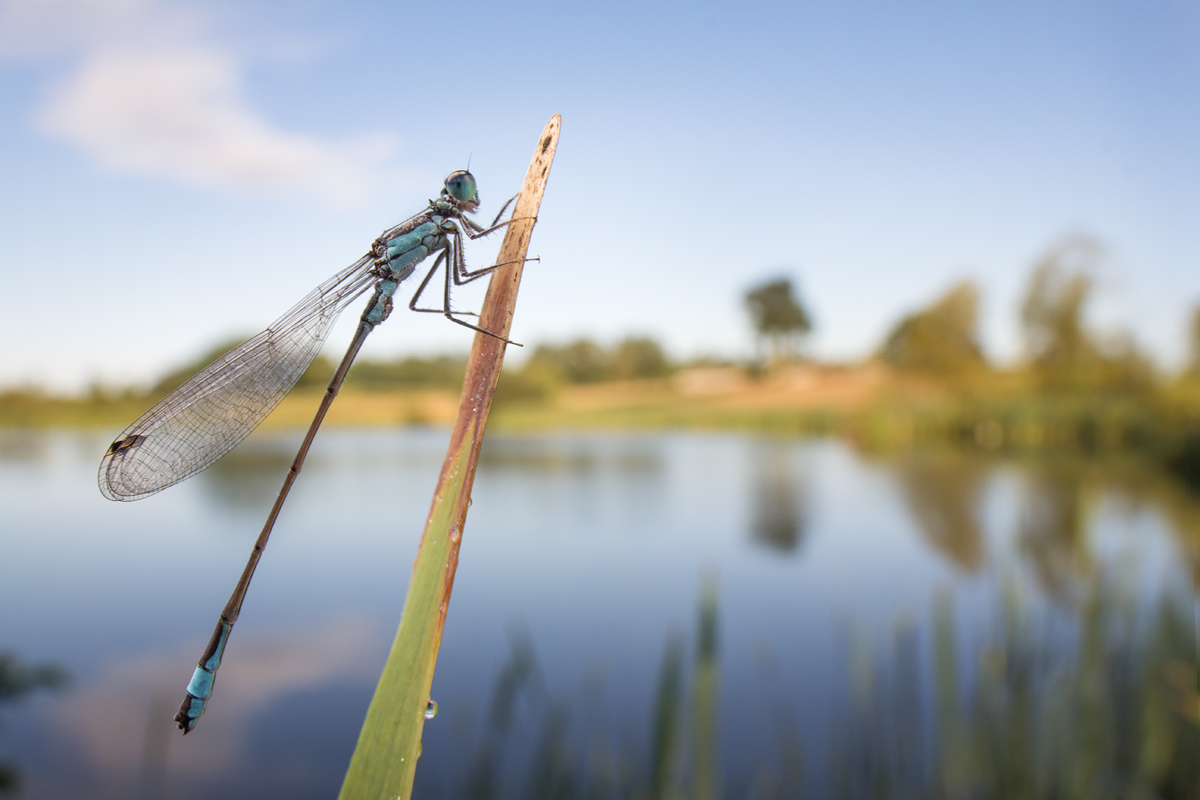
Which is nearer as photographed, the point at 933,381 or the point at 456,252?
the point at 456,252

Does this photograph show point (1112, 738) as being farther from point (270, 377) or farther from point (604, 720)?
point (270, 377)

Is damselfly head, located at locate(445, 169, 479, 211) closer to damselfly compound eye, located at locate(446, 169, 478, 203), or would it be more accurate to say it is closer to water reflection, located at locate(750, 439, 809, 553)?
damselfly compound eye, located at locate(446, 169, 478, 203)

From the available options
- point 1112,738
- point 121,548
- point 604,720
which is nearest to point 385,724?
point 1112,738

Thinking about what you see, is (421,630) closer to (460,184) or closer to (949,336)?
(460,184)

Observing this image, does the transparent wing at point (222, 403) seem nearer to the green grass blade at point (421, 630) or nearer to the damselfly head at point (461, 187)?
the damselfly head at point (461, 187)

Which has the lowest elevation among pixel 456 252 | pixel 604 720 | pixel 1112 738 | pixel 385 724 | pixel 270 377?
pixel 604 720

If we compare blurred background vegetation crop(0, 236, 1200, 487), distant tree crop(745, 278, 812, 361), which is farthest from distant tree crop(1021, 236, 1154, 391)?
distant tree crop(745, 278, 812, 361)

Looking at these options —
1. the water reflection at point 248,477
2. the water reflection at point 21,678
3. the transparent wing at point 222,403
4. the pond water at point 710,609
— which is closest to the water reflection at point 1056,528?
the pond water at point 710,609
